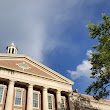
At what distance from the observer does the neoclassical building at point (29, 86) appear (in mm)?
24422

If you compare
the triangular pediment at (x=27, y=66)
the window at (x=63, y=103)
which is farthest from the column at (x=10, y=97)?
the window at (x=63, y=103)

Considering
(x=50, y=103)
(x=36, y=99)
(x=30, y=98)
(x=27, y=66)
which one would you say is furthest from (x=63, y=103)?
(x=27, y=66)

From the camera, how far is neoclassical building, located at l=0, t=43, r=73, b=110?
24422mm

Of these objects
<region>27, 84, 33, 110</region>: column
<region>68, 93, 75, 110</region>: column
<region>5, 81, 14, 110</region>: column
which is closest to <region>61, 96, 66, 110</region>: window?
<region>68, 93, 75, 110</region>: column

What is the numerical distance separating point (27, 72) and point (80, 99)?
34.5ft

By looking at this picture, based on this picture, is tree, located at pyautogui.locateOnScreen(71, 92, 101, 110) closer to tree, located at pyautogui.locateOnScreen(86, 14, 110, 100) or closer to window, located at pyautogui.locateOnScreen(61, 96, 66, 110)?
window, located at pyautogui.locateOnScreen(61, 96, 66, 110)

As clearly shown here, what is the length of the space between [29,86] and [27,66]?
3190 millimetres

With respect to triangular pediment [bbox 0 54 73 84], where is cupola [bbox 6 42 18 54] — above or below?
above

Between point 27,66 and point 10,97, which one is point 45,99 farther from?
point 27,66

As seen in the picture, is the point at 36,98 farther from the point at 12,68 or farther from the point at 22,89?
the point at 12,68

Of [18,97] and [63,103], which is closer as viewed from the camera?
[18,97]

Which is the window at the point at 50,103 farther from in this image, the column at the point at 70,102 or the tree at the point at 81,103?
the tree at the point at 81,103

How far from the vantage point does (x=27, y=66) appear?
2755 centimetres

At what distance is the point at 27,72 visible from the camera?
26.5 m
